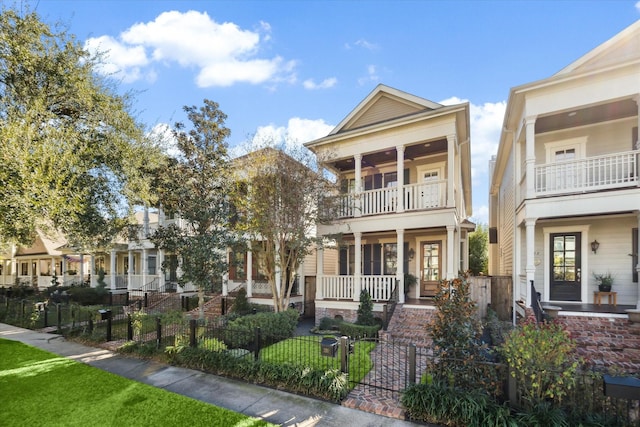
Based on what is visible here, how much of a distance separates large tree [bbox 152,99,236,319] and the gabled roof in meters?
4.99

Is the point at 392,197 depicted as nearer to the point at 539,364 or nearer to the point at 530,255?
the point at 530,255

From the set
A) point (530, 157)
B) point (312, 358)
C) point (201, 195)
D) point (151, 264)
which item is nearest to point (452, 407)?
point (312, 358)

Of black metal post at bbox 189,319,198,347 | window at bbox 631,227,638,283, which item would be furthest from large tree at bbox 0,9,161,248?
window at bbox 631,227,638,283

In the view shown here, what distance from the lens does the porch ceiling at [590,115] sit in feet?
30.2

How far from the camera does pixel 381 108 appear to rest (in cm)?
1314

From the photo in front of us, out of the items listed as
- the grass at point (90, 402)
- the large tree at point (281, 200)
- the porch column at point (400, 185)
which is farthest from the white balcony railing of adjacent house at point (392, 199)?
the grass at point (90, 402)

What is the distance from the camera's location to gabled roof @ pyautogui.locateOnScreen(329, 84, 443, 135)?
12.4 metres

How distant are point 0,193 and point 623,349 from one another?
15.9m

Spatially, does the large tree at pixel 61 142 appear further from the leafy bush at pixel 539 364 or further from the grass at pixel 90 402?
the leafy bush at pixel 539 364

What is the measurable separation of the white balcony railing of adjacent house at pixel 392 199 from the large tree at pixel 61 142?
762 cm

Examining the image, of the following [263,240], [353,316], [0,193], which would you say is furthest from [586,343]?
[0,193]

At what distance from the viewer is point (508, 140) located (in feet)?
41.4

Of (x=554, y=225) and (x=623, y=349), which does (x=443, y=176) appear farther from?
(x=623, y=349)

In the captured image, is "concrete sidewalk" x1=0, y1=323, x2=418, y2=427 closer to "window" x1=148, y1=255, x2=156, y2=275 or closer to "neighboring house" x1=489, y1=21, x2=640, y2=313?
"neighboring house" x1=489, y1=21, x2=640, y2=313
